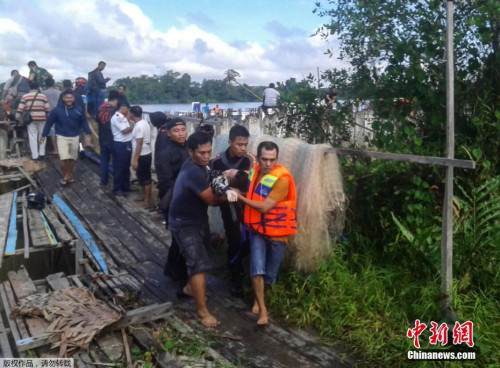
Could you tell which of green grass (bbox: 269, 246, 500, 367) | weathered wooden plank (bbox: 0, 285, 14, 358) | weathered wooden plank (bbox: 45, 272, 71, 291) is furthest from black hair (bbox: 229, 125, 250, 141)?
weathered wooden plank (bbox: 0, 285, 14, 358)

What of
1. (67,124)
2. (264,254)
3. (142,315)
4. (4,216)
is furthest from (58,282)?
(67,124)

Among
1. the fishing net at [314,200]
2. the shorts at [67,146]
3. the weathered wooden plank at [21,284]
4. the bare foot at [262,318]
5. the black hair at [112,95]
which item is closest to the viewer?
the bare foot at [262,318]

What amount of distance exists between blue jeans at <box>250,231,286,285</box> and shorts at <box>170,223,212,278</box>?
46 cm

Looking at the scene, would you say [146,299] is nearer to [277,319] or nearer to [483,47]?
[277,319]

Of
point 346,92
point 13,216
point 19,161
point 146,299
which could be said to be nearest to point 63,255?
point 13,216

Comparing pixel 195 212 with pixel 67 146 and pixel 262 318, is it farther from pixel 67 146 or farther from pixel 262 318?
pixel 67 146

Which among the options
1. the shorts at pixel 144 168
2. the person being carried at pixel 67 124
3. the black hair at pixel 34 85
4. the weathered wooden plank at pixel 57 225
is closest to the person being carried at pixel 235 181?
the weathered wooden plank at pixel 57 225

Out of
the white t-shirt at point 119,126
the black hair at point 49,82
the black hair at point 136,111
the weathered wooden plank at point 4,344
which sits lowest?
the weathered wooden plank at point 4,344

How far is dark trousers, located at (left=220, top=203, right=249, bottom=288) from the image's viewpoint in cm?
530

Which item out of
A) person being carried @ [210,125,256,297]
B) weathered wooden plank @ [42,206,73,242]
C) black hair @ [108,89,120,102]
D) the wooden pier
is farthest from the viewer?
black hair @ [108,89,120,102]

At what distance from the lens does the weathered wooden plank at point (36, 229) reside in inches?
261

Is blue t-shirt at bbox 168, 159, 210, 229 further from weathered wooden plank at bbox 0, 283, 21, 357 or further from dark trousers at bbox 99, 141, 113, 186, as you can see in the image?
dark trousers at bbox 99, 141, 113, 186

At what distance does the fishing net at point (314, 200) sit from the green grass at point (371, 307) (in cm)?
19

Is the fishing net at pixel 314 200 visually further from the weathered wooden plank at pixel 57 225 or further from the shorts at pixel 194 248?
the weathered wooden plank at pixel 57 225
